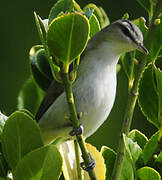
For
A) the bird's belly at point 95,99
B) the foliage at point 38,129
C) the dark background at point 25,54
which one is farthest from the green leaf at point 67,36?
the dark background at point 25,54

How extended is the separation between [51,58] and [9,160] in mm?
225

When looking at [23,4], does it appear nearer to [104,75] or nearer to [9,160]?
[104,75]

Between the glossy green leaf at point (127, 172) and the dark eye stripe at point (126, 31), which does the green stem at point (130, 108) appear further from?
the dark eye stripe at point (126, 31)

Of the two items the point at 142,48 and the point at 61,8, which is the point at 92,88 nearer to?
the point at 142,48

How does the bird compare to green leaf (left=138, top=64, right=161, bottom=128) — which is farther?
the bird

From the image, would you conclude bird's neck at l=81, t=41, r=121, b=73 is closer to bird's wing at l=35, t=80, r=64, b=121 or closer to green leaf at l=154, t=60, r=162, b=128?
bird's wing at l=35, t=80, r=64, b=121

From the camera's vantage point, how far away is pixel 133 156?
1103mm

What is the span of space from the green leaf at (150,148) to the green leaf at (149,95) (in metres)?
0.09

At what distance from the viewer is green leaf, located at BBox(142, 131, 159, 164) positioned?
3.65 feet

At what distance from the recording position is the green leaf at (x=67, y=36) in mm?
979

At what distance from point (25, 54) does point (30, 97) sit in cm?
166

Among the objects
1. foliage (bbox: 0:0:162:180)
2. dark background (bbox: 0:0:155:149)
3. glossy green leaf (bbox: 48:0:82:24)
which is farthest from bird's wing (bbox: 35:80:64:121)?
dark background (bbox: 0:0:155:149)

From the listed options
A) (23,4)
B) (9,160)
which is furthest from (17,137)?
(23,4)

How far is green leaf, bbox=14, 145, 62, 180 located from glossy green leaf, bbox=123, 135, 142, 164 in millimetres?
145
